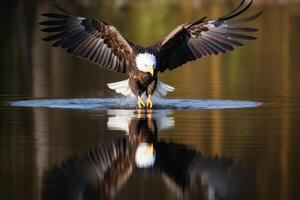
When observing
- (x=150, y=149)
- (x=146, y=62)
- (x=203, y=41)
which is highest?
(x=203, y=41)

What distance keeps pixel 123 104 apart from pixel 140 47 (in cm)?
74

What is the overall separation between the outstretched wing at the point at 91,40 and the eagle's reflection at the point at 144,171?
390cm

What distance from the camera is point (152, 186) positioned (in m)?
8.59

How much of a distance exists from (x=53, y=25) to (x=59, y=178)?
20.8ft

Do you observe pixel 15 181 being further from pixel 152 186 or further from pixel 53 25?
pixel 53 25

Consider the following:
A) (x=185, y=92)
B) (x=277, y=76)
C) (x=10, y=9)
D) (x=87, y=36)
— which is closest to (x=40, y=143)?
(x=87, y=36)

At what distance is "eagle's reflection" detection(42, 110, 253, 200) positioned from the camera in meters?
8.42

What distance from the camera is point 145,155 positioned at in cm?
1002

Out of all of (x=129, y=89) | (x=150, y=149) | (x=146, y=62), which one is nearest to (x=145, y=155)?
(x=150, y=149)

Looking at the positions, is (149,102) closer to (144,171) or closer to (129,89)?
(129,89)

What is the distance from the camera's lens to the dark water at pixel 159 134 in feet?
28.4

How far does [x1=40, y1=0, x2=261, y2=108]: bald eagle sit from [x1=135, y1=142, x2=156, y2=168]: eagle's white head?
372 cm

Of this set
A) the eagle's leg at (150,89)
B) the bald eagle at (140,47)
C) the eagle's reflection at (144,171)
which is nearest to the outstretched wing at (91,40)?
the bald eagle at (140,47)

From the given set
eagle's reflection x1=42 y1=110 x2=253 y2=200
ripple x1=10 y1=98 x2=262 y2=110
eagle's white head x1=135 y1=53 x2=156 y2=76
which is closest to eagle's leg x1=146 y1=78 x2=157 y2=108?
ripple x1=10 y1=98 x2=262 y2=110
